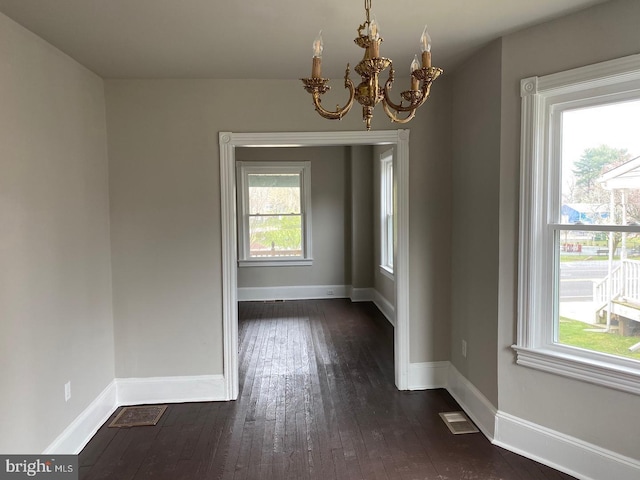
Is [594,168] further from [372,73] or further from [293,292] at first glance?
[293,292]

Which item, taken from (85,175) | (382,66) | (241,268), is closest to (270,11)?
(382,66)

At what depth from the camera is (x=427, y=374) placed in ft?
11.8

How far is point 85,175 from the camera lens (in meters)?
2.95

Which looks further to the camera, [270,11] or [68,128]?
[68,128]

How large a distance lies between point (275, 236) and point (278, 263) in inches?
17.8

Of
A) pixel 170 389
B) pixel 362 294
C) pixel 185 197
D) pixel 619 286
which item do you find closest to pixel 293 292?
pixel 362 294

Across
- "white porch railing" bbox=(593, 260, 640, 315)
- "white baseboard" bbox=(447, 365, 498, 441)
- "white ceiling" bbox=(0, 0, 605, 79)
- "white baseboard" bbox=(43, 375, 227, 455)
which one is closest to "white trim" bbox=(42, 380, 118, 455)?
"white baseboard" bbox=(43, 375, 227, 455)

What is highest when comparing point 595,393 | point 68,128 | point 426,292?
point 68,128

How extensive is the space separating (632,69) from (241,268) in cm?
592

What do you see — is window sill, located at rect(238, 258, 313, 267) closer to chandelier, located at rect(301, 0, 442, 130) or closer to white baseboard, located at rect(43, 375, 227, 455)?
white baseboard, located at rect(43, 375, 227, 455)

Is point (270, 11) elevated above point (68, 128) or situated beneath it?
elevated above

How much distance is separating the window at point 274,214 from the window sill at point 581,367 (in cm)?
488

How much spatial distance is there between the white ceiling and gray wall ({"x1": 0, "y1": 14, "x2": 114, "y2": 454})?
0.25 metres

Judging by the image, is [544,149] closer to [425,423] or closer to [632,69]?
[632,69]
